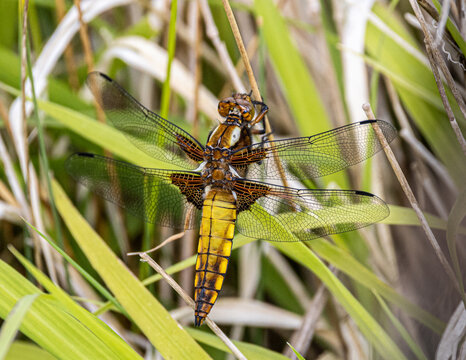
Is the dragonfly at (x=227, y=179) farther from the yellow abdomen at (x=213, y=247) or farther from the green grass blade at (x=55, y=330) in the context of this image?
the green grass blade at (x=55, y=330)

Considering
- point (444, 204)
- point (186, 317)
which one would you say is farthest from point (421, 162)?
point (186, 317)

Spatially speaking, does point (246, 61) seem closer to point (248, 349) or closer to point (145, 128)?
point (145, 128)

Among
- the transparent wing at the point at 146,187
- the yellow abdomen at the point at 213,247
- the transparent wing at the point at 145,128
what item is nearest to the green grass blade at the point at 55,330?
the yellow abdomen at the point at 213,247

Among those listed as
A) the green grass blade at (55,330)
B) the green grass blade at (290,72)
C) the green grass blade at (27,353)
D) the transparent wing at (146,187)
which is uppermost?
the green grass blade at (290,72)

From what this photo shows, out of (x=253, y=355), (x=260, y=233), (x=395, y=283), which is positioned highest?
(x=260, y=233)

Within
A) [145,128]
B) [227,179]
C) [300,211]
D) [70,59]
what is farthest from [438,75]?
[70,59]

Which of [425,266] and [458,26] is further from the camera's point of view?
[425,266]

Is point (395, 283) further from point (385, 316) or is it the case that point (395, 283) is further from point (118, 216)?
point (118, 216)
